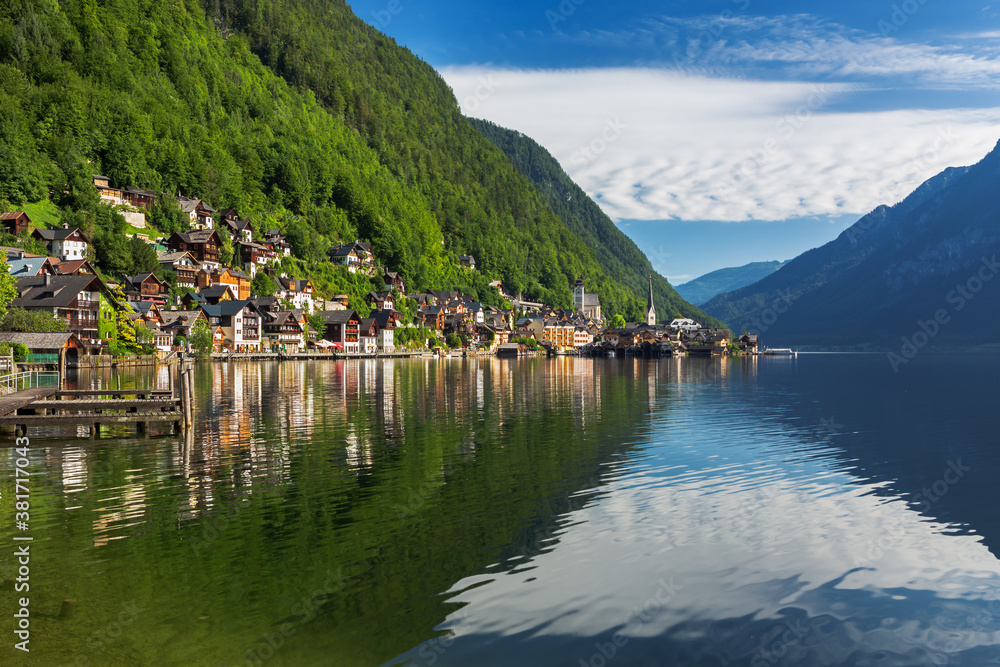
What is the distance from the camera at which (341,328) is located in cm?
15875

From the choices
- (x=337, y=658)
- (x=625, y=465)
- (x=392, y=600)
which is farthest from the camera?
(x=625, y=465)

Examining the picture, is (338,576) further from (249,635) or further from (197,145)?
(197,145)

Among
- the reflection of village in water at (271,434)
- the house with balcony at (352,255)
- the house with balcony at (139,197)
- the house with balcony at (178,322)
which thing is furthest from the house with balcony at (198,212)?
the reflection of village in water at (271,434)

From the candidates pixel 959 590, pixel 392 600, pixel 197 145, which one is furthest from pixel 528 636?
pixel 197 145

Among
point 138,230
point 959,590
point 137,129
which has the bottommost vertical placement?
point 959,590

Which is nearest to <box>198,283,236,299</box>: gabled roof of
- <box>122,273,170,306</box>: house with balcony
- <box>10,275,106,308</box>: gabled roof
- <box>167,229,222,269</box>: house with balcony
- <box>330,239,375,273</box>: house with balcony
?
<box>167,229,222,269</box>: house with balcony

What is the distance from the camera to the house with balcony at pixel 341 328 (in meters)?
158

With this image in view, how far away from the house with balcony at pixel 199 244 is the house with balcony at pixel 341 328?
27.8m

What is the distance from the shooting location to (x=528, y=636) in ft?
41.3

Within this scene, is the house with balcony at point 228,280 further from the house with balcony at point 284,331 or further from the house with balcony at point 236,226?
the house with balcony at point 284,331

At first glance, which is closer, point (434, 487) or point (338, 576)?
point (338, 576)

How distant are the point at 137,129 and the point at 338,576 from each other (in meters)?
173

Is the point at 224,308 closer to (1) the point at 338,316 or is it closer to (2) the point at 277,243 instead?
(1) the point at 338,316

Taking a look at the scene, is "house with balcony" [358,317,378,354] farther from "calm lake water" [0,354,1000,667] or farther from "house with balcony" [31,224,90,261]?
"calm lake water" [0,354,1000,667]
